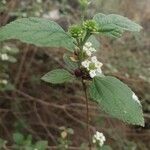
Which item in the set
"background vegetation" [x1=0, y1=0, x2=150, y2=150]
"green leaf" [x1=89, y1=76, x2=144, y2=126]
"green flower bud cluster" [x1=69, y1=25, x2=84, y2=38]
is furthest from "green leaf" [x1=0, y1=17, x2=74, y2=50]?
"background vegetation" [x1=0, y1=0, x2=150, y2=150]

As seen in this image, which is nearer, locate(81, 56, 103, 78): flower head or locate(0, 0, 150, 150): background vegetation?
locate(81, 56, 103, 78): flower head

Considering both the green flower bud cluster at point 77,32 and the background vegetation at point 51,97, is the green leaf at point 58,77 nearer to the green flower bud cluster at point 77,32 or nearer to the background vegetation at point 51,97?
the green flower bud cluster at point 77,32

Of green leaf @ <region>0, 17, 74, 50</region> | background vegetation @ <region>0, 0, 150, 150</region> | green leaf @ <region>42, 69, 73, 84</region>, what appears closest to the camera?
green leaf @ <region>0, 17, 74, 50</region>

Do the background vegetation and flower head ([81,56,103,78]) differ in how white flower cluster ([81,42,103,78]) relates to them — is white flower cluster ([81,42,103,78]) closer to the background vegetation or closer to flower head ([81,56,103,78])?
flower head ([81,56,103,78])

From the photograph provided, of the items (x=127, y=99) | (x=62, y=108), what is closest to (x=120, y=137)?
(x=62, y=108)

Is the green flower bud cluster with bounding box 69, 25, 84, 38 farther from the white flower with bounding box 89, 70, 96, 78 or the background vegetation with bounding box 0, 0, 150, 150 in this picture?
the background vegetation with bounding box 0, 0, 150, 150

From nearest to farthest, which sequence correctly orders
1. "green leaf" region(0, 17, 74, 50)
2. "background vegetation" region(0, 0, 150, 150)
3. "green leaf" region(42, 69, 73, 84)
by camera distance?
1. "green leaf" region(0, 17, 74, 50)
2. "green leaf" region(42, 69, 73, 84)
3. "background vegetation" region(0, 0, 150, 150)

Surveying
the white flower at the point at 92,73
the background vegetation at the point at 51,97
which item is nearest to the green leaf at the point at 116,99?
the white flower at the point at 92,73

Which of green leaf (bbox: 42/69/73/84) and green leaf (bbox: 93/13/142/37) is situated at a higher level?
green leaf (bbox: 93/13/142/37)
